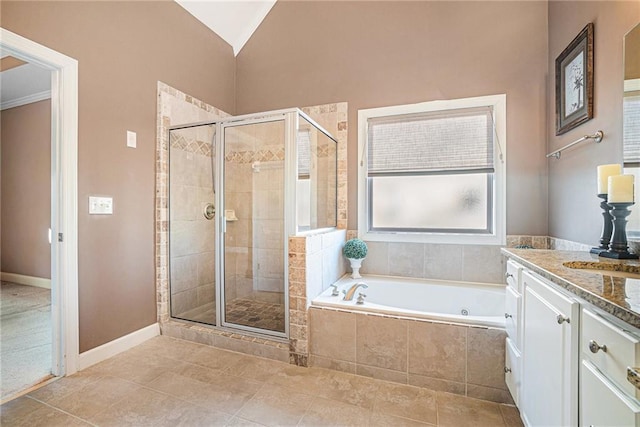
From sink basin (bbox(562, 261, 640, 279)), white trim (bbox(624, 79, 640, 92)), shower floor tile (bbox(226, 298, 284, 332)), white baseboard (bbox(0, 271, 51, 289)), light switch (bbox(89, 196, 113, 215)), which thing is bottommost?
white baseboard (bbox(0, 271, 51, 289))

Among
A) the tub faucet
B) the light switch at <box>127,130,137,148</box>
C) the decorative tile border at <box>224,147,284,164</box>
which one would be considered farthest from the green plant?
the light switch at <box>127,130,137,148</box>

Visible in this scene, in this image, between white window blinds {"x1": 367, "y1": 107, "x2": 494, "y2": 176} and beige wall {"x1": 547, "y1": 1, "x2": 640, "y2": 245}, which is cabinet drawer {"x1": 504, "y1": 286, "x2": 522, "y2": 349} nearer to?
beige wall {"x1": 547, "y1": 1, "x2": 640, "y2": 245}

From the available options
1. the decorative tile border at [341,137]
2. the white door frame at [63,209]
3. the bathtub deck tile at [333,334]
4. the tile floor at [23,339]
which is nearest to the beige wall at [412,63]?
the decorative tile border at [341,137]

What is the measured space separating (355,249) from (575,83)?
199 cm

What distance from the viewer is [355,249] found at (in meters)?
2.65

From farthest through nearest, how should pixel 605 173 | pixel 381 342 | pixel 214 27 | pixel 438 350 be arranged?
1. pixel 214 27
2. pixel 381 342
3. pixel 438 350
4. pixel 605 173

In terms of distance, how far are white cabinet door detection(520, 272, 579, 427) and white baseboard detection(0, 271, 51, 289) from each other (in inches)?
203

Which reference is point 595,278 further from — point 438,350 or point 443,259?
point 443,259

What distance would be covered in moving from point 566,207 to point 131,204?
3.30 meters

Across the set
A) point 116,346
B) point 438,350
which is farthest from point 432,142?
point 116,346

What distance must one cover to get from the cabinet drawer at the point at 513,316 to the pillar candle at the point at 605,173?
A: 66 cm

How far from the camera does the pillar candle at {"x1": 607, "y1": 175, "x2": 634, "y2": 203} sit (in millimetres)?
1288

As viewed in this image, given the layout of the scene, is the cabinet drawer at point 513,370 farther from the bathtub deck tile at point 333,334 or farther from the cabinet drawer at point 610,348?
the bathtub deck tile at point 333,334

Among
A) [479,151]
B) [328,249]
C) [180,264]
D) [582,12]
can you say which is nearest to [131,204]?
[180,264]
